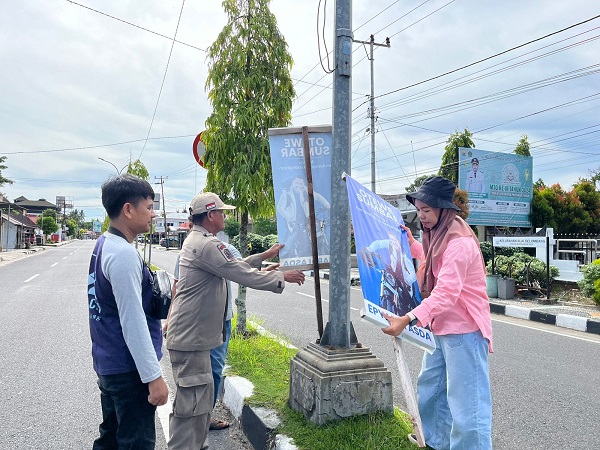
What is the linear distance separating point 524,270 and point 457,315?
1118 centimetres

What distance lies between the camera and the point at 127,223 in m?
2.20

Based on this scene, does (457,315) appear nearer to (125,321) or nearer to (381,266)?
(381,266)

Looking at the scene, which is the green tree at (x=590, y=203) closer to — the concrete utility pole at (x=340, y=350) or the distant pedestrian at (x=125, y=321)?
the concrete utility pole at (x=340, y=350)

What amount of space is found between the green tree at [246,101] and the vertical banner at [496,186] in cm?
1083

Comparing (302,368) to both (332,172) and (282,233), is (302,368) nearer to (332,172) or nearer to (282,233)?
(282,233)

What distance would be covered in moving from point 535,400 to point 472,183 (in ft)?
38.7

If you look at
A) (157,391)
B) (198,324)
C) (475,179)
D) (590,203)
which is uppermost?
(475,179)

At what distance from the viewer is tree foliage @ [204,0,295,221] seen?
5.50m

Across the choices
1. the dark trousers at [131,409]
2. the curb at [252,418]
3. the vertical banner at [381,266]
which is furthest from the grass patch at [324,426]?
the dark trousers at [131,409]

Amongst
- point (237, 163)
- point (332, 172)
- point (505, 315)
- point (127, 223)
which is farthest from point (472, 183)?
point (127, 223)

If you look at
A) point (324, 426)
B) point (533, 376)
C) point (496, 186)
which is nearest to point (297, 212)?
point (324, 426)

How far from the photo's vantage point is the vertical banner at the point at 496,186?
15312mm

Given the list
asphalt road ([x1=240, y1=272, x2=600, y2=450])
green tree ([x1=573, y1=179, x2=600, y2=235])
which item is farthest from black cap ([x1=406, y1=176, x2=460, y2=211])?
green tree ([x1=573, y1=179, x2=600, y2=235])

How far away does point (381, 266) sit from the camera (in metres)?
2.66
